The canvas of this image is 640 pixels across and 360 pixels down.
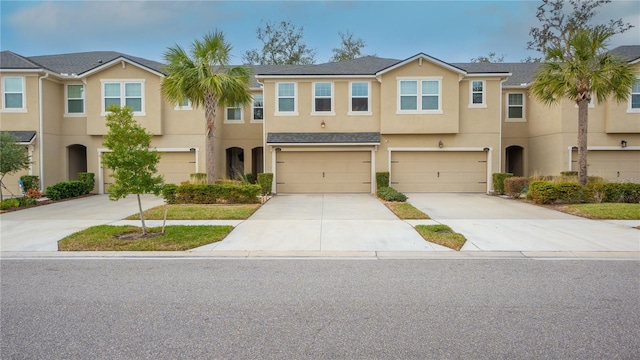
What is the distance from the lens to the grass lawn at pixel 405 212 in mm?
12245

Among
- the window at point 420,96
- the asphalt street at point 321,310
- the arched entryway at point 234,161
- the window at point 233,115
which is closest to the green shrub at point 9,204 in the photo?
the asphalt street at point 321,310

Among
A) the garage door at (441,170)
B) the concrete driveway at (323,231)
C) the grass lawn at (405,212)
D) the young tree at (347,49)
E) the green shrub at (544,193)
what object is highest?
the young tree at (347,49)

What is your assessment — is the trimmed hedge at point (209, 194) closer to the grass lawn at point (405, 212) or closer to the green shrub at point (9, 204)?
the green shrub at point (9, 204)

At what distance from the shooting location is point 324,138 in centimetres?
1967

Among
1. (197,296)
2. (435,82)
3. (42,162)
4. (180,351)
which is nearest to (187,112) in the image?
(42,162)

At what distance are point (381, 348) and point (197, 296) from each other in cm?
261

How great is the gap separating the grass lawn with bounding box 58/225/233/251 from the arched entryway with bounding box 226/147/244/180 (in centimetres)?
A: 1385

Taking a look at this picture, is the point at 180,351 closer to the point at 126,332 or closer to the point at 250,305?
the point at 126,332

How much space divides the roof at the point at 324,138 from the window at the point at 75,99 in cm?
974

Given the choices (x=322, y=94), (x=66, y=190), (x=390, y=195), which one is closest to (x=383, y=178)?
(x=390, y=195)

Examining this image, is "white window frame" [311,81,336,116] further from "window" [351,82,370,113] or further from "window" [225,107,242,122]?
"window" [225,107,242,122]

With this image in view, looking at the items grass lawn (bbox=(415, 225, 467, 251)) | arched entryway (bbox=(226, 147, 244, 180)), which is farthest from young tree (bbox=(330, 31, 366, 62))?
grass lawn (bbox=(415, 225, 467, 251))

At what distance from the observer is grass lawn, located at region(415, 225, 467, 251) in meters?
8.53

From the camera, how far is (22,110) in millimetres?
19531
